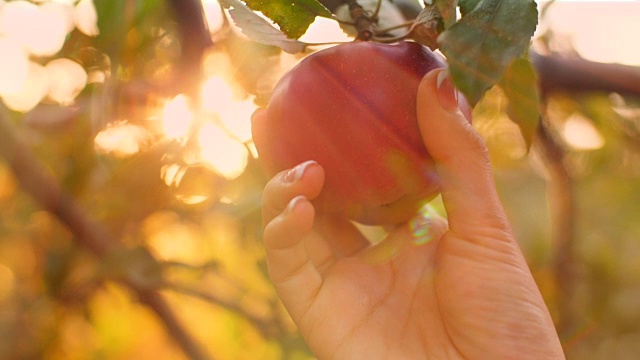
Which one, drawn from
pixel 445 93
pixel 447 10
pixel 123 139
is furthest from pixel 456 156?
pixel 123 139

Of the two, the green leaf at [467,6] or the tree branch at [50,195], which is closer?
the green leaf at [467,6]

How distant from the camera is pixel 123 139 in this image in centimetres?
94

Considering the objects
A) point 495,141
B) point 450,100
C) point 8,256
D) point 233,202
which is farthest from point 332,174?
point 8,256

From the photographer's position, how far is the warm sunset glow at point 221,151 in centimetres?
90

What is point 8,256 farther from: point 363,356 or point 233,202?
point 363,356

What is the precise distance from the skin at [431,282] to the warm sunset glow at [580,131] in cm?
63

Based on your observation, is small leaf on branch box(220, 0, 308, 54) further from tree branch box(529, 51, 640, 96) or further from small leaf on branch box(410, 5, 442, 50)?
tree branch box(529, 51, 640, 96)

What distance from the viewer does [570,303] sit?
131 cm

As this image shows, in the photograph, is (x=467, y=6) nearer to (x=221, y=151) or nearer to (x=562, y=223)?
(x=221, y=151)

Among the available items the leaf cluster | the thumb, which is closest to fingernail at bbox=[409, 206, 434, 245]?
the thumb

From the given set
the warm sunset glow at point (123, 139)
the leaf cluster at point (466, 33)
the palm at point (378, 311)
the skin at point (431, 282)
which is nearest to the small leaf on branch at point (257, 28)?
the leaf cluster at point (466, 33)

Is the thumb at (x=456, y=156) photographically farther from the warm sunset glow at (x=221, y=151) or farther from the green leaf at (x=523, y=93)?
the warm sunset glow at (x=221, y=151)

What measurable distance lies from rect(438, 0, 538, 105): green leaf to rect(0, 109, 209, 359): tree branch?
2.16ft

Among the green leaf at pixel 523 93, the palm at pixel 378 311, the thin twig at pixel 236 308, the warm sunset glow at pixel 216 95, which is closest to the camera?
the green leaf at pixel 523 93
